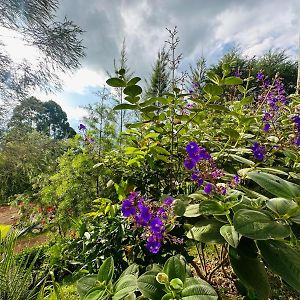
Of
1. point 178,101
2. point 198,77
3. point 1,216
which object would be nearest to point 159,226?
point 178,101

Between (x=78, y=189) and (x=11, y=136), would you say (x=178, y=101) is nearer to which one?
(x=78, y=189)

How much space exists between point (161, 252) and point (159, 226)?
0.23 meters

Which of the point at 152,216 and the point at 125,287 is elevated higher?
the point at 152,216

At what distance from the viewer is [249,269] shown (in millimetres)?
581

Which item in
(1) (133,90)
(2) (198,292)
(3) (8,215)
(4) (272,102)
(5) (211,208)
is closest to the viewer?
(2) (198,292)

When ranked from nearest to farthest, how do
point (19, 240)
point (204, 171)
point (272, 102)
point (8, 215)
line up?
1. point (204, 171)
2. point (272, 102)
3. point (19, 240)
4. point (8, 215)

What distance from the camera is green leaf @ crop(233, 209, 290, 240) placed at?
0.49 m

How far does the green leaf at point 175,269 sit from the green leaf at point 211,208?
0.12 metres

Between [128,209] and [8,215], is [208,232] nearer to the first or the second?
[128,209]

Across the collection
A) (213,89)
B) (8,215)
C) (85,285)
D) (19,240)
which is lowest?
(19,240)

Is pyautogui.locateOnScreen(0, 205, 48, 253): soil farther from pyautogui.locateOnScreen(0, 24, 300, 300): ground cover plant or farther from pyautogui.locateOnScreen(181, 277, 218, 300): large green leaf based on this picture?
pyautogui.locateOnScreen(181, 277, 218, 300): large green leaf

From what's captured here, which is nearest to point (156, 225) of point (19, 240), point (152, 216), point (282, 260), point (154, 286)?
point (152, 216)

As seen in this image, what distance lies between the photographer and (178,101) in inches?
37.2

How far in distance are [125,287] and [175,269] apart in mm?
107
